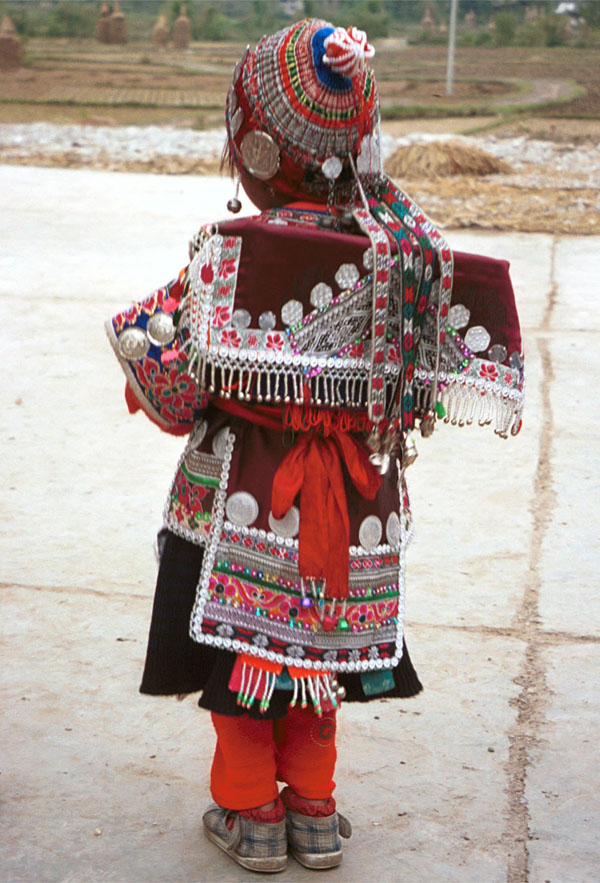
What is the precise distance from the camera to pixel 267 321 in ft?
6.40

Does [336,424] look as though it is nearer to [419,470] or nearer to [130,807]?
[130,807]

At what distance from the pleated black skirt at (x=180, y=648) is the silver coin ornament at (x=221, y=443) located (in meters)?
0.20

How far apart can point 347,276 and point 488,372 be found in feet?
1.09

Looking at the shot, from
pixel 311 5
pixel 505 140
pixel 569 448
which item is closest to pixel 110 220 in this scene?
pixel 569 448

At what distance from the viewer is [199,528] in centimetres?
214

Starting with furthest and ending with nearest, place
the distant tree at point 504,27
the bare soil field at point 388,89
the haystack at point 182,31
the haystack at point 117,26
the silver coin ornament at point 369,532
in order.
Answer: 1. the haystack at point 182,31
2. the haystack at point 117,26
3. the distant tree at point 504,27
4. the bare soil field at point 388,89
5. the silver coin ornament at point 369,532

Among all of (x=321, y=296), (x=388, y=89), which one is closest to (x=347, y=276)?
(x=321, y=296)

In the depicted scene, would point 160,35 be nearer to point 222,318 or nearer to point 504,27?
point 504,27

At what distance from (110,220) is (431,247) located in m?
7.14

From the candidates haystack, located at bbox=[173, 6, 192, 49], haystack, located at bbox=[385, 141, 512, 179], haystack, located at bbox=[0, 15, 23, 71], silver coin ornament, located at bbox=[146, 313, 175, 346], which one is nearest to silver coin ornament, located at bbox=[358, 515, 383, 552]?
silver coin ornament, located at bbox=[146, 313, 175, 346]

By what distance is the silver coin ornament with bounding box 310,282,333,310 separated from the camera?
1.95 m

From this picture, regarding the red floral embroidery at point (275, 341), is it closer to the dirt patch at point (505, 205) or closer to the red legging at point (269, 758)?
the red legging at point (269, 758)

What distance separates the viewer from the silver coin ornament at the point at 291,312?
195 centimetres

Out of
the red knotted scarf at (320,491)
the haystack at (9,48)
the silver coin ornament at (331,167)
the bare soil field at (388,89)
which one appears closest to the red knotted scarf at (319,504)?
the red knotted scarf at (320,491)
